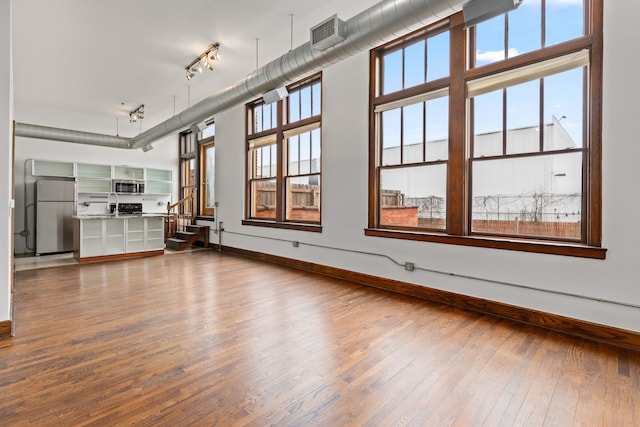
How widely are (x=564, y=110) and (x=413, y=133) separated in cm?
157

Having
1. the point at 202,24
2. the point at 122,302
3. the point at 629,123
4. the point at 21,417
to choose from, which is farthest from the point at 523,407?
the point at 202,24

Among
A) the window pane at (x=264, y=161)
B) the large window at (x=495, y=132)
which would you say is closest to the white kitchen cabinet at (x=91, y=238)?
the window pane at (x=264, y=161)

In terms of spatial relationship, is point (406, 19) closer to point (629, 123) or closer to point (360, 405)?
point (629, 123)

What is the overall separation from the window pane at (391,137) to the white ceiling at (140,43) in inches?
51.6

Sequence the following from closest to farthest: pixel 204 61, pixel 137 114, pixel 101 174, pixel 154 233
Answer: pixel 204 61, pixel 154 233, pixel 137 114, pixel 101 174

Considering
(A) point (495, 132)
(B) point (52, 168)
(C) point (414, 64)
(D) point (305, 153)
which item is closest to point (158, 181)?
(B) point (52, 168)

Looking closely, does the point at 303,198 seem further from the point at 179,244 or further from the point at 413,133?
the point at 179,244

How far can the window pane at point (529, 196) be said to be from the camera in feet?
9.93

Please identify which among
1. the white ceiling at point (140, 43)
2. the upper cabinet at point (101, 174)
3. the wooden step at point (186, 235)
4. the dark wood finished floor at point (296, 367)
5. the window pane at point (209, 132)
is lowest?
the dark wood finished floor at point (296, 367)

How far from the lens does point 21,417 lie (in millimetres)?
1722

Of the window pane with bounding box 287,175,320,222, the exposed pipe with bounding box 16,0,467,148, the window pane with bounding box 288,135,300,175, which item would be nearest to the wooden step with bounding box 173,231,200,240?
the exposed pipe with bounding box 16,0,467,148

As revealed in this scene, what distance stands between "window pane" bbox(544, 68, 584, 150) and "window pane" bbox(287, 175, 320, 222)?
3.19 metres

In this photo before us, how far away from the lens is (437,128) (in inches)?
155

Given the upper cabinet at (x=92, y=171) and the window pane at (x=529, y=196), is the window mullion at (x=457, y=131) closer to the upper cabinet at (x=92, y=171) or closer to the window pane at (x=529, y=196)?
the window pane at (x=529, y=196)
